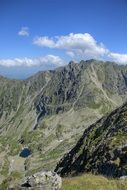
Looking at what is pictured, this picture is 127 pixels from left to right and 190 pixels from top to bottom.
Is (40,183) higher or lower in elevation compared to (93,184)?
higher

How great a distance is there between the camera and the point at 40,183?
32.5 metres

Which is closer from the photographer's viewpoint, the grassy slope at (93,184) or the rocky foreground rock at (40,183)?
the rocky foreground rock at (40,183)

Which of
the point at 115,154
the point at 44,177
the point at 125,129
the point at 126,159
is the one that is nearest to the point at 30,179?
the point at 44,177

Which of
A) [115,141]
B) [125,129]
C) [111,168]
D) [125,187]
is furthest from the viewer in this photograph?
[125,129]

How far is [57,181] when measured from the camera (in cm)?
3334

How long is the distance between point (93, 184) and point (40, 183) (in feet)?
20.9

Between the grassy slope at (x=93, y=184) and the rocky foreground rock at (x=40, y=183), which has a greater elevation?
the rocky foreground rock at (x=40, y=183)

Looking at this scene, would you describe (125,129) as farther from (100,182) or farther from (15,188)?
(15,188)

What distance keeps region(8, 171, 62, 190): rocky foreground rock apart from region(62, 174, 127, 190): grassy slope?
1278 mm

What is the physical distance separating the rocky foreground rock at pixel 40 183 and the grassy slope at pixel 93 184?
1278mm

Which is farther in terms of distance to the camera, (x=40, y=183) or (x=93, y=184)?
(x=93, y=184)

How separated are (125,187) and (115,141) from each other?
29732 mm

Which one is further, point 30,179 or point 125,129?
point 125,129

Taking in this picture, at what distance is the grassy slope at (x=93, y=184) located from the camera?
34.3 metres
